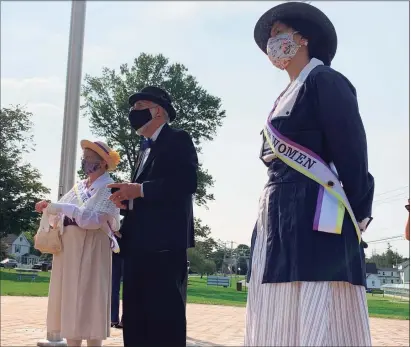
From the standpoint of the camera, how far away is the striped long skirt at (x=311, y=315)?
1972 mm

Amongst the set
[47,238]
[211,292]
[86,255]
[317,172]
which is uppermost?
[317,172]

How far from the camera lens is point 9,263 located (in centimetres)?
746

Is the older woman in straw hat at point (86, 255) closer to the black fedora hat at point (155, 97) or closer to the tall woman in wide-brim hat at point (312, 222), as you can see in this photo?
the black fedora hat at point (155, 97)

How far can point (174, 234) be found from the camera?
325 cm

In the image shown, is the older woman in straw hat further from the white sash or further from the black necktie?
the white sash

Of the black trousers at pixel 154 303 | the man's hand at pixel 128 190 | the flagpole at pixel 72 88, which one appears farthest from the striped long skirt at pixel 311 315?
the flagpole at pixel 72 88

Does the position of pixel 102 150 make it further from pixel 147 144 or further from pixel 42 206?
pixel 147 144

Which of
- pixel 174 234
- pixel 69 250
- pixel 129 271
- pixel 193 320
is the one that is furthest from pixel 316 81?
pixel 193 320

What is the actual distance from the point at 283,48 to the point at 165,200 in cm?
122

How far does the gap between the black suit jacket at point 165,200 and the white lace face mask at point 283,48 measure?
1100mm

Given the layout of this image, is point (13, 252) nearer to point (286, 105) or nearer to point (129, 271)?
point (129, 271)

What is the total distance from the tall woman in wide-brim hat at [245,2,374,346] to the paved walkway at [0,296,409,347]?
12.9 feet

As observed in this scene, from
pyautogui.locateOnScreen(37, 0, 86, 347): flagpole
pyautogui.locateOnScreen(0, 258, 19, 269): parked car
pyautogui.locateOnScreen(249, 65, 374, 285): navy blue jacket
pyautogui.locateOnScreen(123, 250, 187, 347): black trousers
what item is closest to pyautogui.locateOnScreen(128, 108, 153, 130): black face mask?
pyautogui.locateOnScreen(123, 250, 187, 347): black trousers

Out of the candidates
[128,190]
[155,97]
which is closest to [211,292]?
[155,97]
